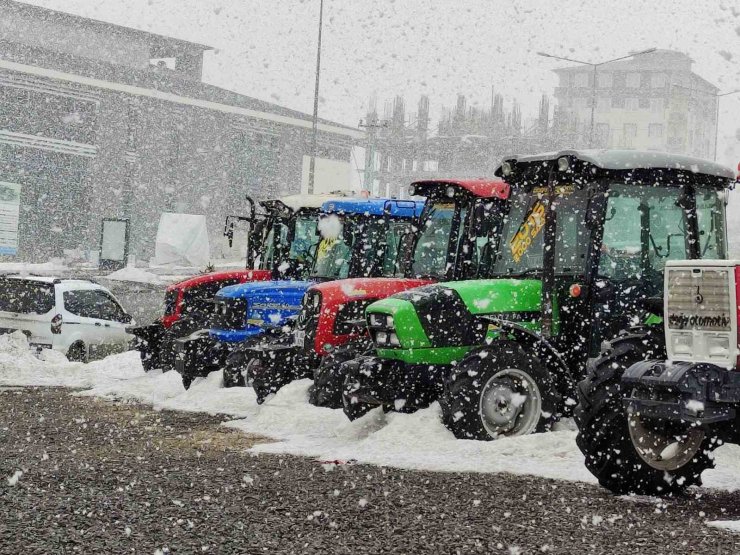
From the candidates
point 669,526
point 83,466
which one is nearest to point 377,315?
point 83,466

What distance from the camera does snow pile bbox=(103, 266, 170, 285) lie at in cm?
Result: 4057

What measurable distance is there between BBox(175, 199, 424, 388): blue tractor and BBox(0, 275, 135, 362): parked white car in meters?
3.67

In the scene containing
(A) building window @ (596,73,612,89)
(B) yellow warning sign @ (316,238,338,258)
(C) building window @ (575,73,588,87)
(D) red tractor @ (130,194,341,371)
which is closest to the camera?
(B) yellow warning sign @ (316,238,338,258)

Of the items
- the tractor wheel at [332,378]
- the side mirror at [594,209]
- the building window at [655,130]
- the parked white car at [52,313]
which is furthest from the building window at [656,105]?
the side mirror at [594,209]

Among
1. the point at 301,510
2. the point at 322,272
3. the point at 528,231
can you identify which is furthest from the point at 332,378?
the point at 301,510

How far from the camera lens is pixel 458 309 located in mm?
10648

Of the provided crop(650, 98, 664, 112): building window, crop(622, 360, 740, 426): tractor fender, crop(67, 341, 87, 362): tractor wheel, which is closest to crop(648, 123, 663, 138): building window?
crop(650, 98, 664, 112): building window

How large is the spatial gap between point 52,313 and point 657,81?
73.6 meters

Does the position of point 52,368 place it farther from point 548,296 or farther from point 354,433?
point 548,296

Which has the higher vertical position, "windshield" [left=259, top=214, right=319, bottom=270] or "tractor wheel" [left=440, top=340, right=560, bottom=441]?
"windshield" [left=259, top=214, right=319, bottom=270]

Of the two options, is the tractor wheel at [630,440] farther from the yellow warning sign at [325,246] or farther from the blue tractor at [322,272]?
the yellow warning sign at [325,246]

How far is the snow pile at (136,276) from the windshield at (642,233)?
1210 inches

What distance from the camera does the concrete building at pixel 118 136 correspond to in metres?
50.6

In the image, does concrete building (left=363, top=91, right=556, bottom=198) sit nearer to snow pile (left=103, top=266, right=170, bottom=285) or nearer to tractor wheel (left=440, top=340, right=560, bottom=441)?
snow pile (left=103, top=266, right=170, bottom=285)
